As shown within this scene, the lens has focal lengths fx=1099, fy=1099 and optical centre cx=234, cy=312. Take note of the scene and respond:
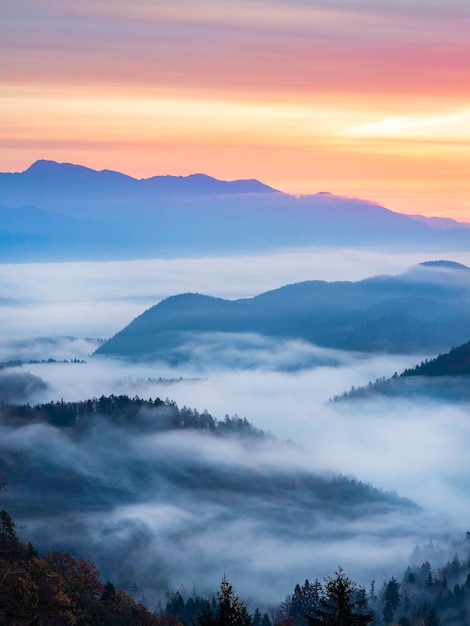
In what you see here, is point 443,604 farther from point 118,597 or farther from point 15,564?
point 15,564

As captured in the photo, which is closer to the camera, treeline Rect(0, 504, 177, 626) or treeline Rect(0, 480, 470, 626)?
treeline Rect(0, 480, 470, 626)

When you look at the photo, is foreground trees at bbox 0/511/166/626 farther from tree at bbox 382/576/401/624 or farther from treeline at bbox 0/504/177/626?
tree at bbox 382/576/401/624

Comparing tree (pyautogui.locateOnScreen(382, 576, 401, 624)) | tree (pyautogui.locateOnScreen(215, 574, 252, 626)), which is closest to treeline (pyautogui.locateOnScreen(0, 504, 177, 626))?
tree (pyautogui.locateOnScreen(215, 574, 252, 626))

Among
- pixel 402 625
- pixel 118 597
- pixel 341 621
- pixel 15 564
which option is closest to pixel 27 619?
pixel 15 564

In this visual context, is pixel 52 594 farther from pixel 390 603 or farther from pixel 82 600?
pixel 390 603

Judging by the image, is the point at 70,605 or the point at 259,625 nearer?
the point at 70,605

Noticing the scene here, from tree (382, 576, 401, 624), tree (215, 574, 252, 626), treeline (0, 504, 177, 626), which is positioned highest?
tree (215, 574, 252, 626)

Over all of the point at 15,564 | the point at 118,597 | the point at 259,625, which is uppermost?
the point at 15,564

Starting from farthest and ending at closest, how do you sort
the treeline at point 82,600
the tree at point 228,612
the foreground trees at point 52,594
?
the foreground trees at point 52,594
the tree at point 228,612
the treeline at point 82,600

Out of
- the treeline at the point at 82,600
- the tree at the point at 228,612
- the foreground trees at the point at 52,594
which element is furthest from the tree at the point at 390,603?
the tree at the point at 228,612

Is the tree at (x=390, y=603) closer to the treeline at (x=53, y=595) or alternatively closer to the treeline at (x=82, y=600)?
the treeline at (x=82, y=600)

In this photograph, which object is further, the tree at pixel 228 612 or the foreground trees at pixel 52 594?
the foreground trees at pixel 52 594
